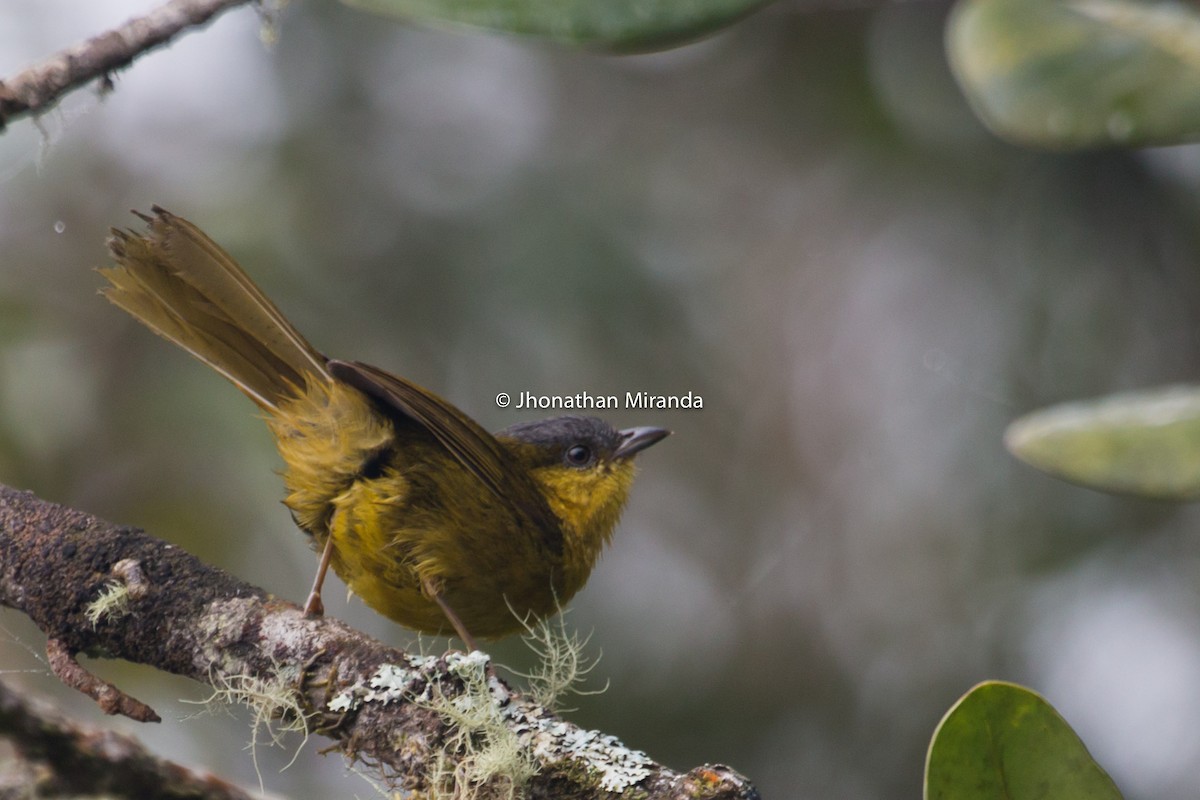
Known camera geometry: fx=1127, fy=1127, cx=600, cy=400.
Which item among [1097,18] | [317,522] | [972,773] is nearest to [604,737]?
[972,773]

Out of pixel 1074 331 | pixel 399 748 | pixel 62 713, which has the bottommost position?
pixel 62 713

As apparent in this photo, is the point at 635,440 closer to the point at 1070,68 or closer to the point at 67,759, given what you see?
the point at 1070,68

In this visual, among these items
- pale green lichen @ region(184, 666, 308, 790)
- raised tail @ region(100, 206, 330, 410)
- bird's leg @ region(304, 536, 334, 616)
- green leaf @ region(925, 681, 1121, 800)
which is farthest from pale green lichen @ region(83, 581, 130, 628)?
green leaf @ region(925, 681, 1121, 800)

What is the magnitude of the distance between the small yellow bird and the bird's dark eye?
451 mm

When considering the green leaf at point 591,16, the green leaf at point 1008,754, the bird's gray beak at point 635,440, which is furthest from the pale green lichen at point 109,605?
the bird's gray beak at point 635,440

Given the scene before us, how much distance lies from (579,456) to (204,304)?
131 cm

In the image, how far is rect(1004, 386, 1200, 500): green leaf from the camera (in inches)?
63.6

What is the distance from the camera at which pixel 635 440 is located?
12.4 ft

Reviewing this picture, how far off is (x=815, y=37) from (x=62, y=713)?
487 cm

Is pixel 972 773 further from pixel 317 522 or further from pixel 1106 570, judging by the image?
pixel 1106 570

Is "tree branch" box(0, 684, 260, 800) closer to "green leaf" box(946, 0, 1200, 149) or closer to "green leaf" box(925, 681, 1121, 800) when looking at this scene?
"green leaf" box(925, 681, 1121, 800)

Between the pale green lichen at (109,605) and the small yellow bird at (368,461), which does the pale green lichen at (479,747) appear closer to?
the pale green lichen at (109,605)

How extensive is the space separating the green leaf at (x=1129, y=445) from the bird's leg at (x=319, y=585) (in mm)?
1442

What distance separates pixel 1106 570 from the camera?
15.5 feet
